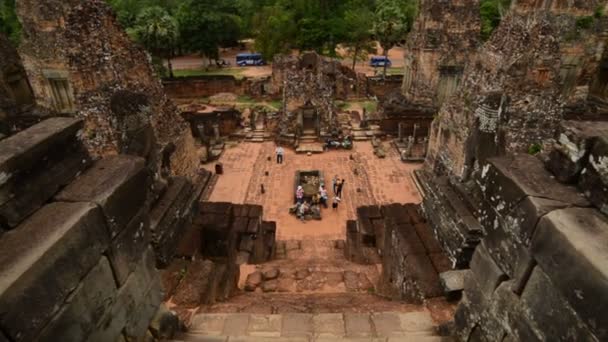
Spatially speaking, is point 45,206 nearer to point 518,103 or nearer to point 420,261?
point 420,261

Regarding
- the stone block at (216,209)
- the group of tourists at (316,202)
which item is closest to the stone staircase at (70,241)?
the stone block at (216,209)

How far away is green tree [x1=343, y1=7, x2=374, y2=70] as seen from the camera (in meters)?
34.0

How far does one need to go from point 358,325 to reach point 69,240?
11.1ft

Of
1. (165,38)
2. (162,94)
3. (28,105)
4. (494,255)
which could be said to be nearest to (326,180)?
(162,94)

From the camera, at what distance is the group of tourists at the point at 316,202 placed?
1378 centimetres

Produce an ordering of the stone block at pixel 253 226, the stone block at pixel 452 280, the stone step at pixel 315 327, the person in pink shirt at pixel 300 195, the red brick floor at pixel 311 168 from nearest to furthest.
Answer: the stone step at pixel 315 327 < the stone block at pixel 452 280 < the stone block at pixel 253 226 < the red brick floor at pixel 311 168 < the person in pink shirt at pixel 300 195

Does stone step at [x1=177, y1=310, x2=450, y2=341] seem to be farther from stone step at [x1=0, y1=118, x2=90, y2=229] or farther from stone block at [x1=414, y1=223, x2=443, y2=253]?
stone step at [x1=0, y1=118, x2=90, y2=229]

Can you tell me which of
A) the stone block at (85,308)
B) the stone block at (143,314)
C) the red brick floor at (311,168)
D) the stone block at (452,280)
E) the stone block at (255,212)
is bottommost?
the red brick floor at (311,168)

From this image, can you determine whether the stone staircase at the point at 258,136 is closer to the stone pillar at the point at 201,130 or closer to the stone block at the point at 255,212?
the stone pillar at the point at 201,130

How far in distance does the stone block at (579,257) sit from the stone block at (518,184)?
202 mm

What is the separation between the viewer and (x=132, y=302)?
3355mm

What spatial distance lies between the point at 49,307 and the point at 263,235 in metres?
8.36

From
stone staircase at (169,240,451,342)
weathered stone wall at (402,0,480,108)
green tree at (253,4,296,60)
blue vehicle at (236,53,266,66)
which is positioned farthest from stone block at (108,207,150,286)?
blue vehicle at (236,53,266,66)

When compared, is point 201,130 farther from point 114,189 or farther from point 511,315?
point 511,315
